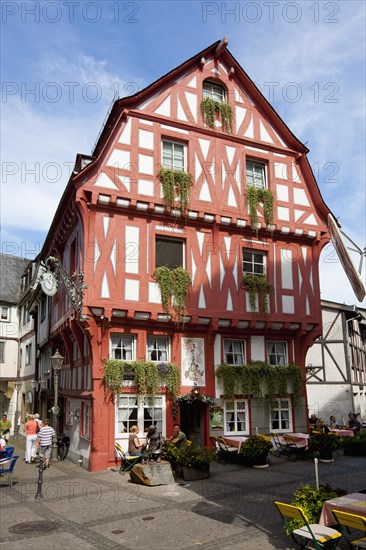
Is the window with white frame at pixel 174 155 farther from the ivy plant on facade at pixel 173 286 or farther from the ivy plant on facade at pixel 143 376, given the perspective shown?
the ivy plant on facade at pixel 143 376

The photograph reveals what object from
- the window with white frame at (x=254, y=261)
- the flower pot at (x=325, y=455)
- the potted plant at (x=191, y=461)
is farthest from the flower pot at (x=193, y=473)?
the window with white frame at (x=254, y=261)

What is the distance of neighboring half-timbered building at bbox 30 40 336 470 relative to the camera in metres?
16.5

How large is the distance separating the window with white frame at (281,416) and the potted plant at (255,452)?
3.17 m

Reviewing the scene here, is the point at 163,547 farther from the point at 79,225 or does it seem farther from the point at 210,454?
the point at 79,225

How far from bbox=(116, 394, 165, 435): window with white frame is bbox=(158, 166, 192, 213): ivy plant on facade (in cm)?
625

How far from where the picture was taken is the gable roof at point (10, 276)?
126ft

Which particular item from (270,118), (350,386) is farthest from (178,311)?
(350,386)

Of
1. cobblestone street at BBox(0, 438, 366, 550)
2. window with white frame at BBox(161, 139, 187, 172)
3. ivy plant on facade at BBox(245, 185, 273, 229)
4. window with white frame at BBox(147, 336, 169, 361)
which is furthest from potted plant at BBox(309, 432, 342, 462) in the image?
window with white frame at BBox(161, 139, 187, 172)

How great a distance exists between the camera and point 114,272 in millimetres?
16609

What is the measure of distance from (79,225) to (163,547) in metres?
11.9

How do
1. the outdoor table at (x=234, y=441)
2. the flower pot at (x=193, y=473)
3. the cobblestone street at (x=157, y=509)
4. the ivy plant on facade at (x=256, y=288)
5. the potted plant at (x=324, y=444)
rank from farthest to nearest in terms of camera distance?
the ivy plant on facade at (x=256, y=288)
the potted plant at (x=324, y=444)
the outdoor table at (x=234, y=441)
the flower pot at (x=193, y=473)
the cobblestone street at (x=157, y=509)

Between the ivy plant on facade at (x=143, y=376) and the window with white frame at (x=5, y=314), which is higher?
the window with white frame at (x=5, y=314)

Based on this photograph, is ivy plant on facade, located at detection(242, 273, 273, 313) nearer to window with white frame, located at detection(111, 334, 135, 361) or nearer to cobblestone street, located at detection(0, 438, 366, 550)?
window with white frame, located at detection(111, 334, 135, 361)

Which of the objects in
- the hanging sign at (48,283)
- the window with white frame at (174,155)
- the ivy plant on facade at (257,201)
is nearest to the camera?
the hanging sign at (48,283)
